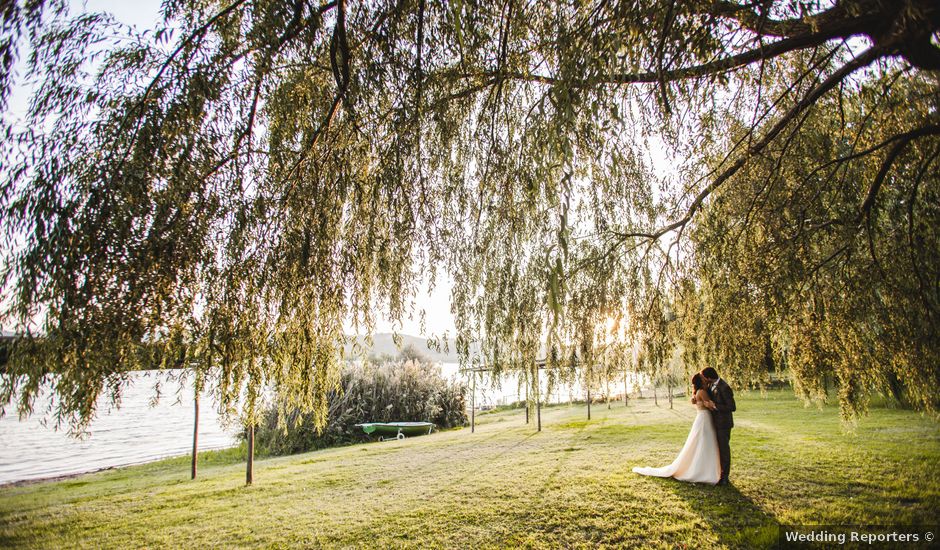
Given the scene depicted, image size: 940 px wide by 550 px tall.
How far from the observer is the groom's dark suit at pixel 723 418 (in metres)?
6.40

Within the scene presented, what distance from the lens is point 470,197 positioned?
4070mm

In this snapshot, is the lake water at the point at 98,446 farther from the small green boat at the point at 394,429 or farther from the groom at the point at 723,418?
the groom at the point at 723,418

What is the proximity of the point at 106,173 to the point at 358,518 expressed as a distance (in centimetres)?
537

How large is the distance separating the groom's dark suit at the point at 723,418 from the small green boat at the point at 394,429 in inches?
473

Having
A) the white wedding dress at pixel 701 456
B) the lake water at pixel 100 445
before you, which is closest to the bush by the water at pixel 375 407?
the lake water at pixel 100 445

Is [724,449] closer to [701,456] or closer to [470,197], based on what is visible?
[701,456]

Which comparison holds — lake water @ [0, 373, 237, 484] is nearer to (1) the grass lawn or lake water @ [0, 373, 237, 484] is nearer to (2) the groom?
(1) the grass lawn

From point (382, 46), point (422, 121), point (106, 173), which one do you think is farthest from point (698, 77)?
point (106, 173)

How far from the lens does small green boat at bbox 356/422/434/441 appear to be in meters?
16.1

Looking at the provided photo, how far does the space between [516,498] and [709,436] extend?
324cm

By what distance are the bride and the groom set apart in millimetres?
82

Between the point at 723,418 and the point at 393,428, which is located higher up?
the point at 723,418

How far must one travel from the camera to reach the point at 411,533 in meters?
5.38

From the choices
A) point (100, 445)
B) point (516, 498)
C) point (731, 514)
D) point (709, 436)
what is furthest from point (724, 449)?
point (100, 445)
